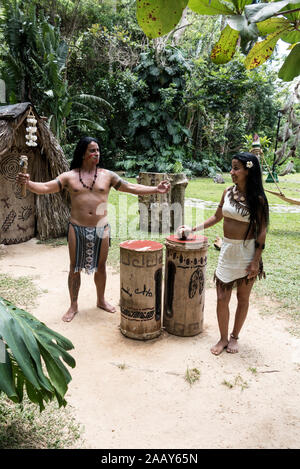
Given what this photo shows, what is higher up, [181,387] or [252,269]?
[252,269]

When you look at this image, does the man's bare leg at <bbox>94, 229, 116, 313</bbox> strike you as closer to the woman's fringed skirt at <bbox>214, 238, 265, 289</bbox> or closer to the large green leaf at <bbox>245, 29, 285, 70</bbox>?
the woman's fringed skirt at <bbox>214, 238, 265, 289</bbox>

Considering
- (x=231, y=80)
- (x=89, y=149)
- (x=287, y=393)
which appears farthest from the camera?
(x=231, y=80)

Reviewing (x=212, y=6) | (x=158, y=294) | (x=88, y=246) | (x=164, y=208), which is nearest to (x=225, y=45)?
(x=212, y=6)

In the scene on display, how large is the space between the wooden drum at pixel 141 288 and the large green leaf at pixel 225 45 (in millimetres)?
2092

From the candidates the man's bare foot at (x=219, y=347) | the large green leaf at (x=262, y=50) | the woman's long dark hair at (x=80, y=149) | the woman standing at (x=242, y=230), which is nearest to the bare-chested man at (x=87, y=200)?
the woman's long dark hair at (x=80, y=149)

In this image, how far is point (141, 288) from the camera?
3.06 metres

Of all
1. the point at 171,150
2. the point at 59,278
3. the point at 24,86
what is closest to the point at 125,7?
the point at 171,150

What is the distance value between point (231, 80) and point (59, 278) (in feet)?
40.7

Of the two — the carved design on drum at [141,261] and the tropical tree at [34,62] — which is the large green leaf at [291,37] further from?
the tropical tree at [34,62]

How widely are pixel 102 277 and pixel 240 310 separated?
148 cm

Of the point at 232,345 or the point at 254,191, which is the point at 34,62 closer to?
the point at 254,191

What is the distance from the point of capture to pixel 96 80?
15531 millimetres

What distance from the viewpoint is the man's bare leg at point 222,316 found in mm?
2879
